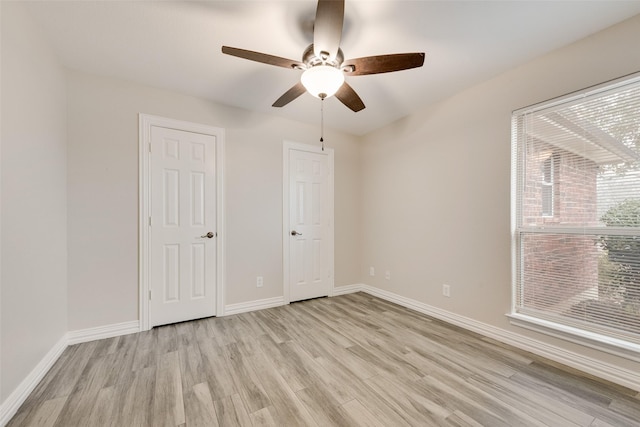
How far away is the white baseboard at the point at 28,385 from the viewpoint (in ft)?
4.71

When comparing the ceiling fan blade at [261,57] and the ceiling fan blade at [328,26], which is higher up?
the ceiling fan blade at [328,26]

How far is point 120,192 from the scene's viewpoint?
8.20 ft

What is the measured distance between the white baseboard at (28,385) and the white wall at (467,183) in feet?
11.3

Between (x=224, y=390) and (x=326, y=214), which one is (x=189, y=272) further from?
(x=326, y=214)

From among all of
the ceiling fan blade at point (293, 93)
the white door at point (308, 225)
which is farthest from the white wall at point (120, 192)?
the ceiling fan blade at point (293, 93)

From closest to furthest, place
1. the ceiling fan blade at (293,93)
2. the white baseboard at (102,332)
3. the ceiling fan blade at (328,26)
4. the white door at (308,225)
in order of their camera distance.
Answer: the ceiling fan blade at (328,26) → the ceiling fan blade at (293,93) → the white baseboard at (102,332) → the white door at (308,225)

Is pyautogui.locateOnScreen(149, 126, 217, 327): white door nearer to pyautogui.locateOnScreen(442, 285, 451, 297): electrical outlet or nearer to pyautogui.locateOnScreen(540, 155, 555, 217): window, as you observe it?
pyautogui.locateOnScreen(442, 285, 451, 297): electrical outlet

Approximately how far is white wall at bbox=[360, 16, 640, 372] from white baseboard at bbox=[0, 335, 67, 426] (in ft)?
11.3

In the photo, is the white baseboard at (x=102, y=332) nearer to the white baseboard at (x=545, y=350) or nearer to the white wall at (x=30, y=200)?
the white wall at (x=30, y=200)

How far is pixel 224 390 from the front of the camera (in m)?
1.68

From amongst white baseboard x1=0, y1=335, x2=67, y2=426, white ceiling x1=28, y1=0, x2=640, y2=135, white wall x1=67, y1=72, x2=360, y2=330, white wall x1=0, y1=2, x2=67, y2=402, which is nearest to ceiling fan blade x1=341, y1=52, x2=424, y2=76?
white ceiling x1=28, y1=0, x2=640, y2=135

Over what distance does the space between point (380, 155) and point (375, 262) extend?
161 centimetres

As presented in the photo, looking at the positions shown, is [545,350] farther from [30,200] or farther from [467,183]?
[30,200]

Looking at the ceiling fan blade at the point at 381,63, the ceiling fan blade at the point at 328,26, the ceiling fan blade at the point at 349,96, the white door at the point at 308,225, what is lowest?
the white door at the point at 308,225
